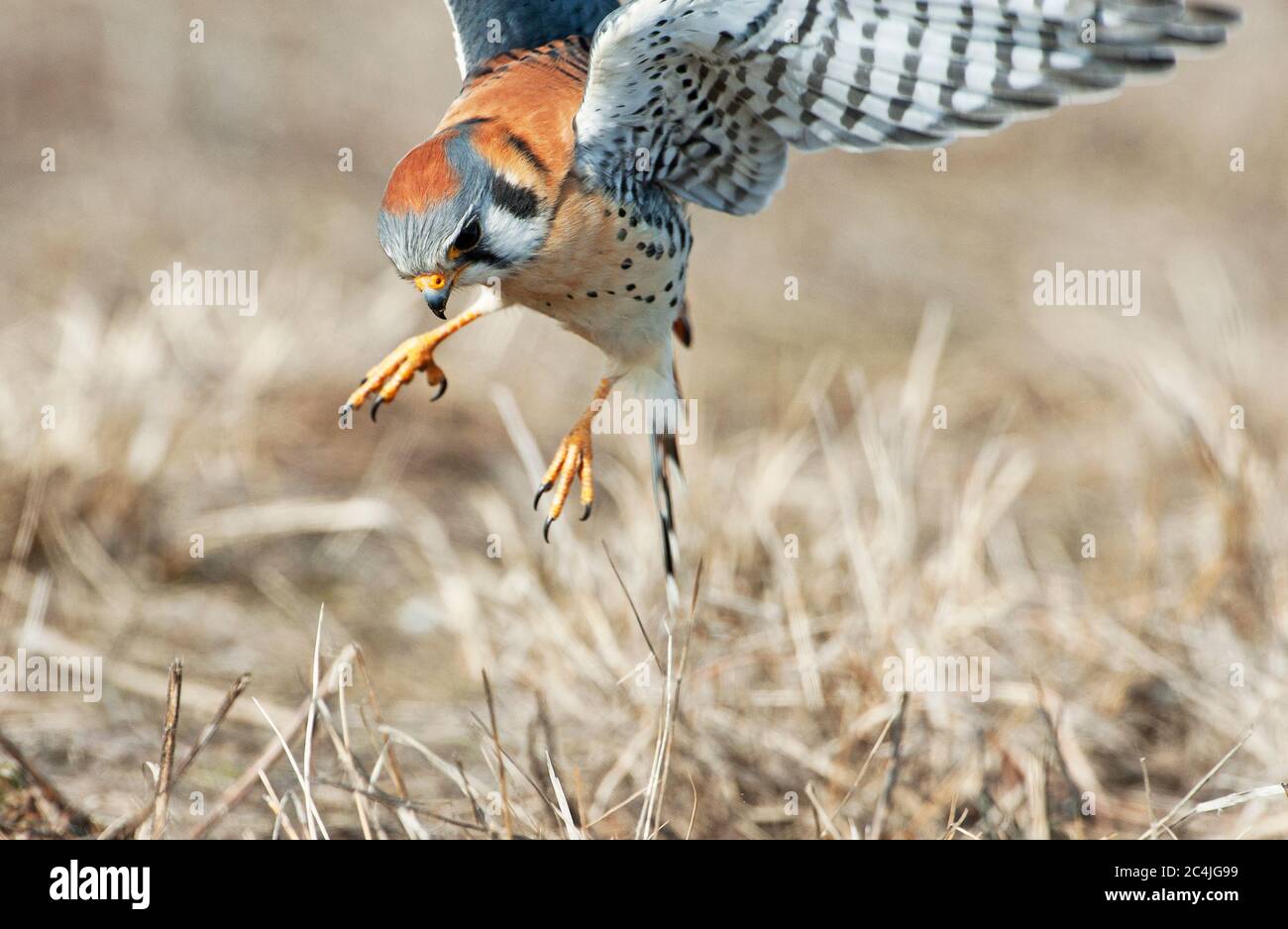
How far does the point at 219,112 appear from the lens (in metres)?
9.71

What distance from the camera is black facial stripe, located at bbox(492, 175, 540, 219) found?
10.6 feet

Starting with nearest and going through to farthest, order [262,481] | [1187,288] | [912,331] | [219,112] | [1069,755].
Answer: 1. [1069,755]
2. [262,481]
3. [1187,288]
4. [912,331]
5. [219,112]

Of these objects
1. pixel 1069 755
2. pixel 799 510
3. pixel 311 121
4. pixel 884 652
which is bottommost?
pixel 1069 755

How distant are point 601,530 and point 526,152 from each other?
9.06 feet

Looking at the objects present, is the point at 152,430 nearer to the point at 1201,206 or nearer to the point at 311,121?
the point at 311,121

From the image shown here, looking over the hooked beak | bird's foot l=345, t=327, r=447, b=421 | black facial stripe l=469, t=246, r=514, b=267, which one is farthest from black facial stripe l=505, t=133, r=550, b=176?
bird's foot l=345, t=327, r=447, b=421

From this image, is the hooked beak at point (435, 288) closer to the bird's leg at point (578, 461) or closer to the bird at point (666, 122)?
the bird at point (666, 122)

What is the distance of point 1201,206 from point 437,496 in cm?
749

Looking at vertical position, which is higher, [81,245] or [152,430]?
[81,245]

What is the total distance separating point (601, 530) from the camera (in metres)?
5.93

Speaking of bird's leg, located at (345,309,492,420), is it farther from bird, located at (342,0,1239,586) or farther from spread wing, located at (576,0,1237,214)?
spread wing, located at (576,0,1237,214)

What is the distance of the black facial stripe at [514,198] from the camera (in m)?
3.23

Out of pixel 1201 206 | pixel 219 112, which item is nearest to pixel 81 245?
pixel 219 112

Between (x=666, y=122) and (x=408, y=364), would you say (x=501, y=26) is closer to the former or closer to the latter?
(x=666, y=122)
